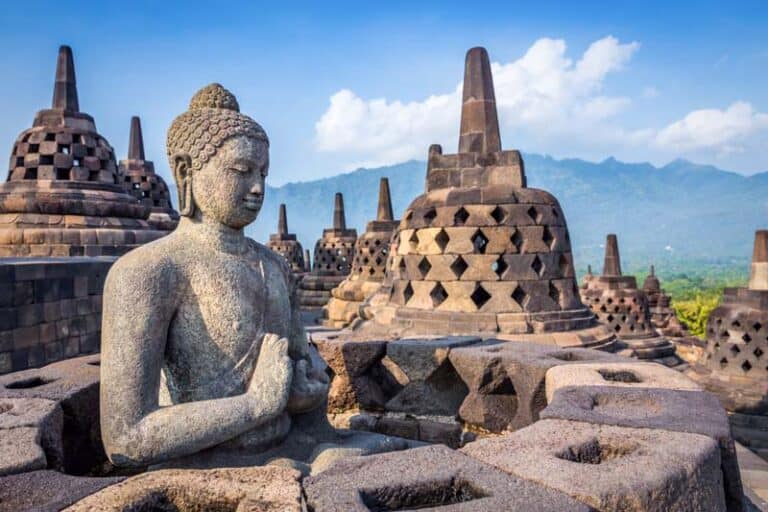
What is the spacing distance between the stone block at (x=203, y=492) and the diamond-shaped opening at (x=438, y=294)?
3.70 m

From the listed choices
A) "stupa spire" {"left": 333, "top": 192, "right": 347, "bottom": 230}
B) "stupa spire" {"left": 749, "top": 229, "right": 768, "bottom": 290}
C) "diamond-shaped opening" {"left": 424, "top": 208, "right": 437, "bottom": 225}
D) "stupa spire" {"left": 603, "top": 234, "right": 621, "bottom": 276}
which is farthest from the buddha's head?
"stupa spire" {"left": 333, "top": 192, "right": 347, "bottom": 230}

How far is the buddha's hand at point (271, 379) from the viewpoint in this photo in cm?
177

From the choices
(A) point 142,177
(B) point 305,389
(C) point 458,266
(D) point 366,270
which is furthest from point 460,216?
(A) point 142,177

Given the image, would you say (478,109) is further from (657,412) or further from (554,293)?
(657,412)

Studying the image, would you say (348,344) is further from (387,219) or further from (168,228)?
(387,219)

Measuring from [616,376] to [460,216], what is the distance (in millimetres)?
2724

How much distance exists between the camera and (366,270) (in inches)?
477

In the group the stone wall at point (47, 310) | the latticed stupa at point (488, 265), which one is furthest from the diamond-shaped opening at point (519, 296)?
the stone wall at point (47, 310)

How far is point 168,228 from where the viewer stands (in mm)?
10250

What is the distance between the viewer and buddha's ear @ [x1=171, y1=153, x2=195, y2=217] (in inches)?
77.2

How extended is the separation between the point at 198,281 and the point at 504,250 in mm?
3541

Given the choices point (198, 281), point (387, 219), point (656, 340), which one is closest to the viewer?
point (198, 281)

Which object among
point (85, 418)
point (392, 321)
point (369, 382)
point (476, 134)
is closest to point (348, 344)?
point (369, 382)

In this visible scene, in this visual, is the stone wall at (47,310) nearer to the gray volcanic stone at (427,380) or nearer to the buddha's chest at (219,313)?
the gray volcanic stone at (427,380)
